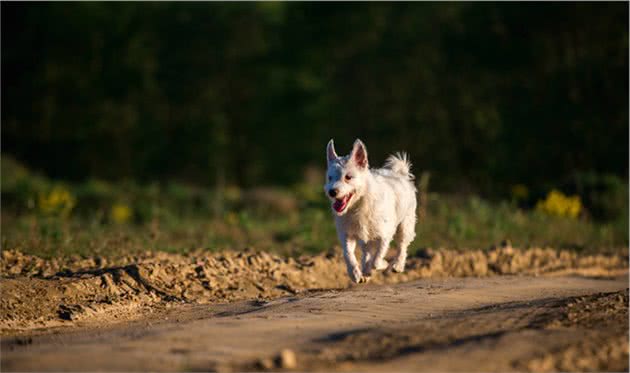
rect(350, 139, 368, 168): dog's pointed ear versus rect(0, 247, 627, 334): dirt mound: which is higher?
rect(350, 139, 368, 168): dog's pointed ear

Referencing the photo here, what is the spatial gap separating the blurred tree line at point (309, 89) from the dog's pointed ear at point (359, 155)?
57.3ft

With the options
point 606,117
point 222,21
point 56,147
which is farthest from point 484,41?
point 56,147

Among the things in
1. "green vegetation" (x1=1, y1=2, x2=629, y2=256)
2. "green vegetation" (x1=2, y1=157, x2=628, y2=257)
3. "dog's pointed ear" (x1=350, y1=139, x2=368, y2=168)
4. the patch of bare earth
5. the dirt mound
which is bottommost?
the patch of bare earth

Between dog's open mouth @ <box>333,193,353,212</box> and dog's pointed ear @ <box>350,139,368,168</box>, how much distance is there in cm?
40

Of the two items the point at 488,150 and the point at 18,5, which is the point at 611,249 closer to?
Answer: the point at 488,150

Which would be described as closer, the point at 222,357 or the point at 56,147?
the point at 222,357

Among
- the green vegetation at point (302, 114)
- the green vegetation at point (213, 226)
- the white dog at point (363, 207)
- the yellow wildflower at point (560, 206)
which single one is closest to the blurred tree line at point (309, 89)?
the green vegetation at point (302, 114)

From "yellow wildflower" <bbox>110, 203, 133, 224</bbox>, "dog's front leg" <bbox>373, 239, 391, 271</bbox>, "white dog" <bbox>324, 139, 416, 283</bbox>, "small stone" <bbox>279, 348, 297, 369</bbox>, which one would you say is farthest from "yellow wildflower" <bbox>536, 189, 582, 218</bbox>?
"small stone" <bbox>279, 348, 297, 369</bbox>

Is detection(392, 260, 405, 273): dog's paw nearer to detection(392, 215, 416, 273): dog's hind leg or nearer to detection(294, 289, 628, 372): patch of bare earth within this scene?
detection(392, 215, 416, 273): dog's hind leg

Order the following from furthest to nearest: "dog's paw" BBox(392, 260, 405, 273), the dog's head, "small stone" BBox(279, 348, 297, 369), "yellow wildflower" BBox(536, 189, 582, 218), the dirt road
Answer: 1. "yellow wildflower" BBox(536, 189, 582, 218)
2. "dog's paw" BBox(392, 260, 405, 273)
3. the dog's head
4. the dirt road
5. "small stone" BBox(279, 348, 297, 369)

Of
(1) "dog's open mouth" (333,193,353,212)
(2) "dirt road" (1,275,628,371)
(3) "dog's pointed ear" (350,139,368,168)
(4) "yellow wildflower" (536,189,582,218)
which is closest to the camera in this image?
A: (2) "dirt road" (1,275,628,371)

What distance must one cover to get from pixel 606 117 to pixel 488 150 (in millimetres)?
6461

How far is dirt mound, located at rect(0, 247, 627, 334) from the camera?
9.72 metres

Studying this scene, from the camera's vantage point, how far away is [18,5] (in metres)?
37.5
